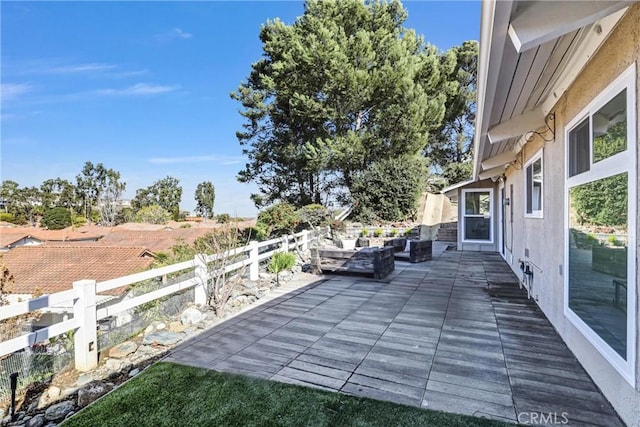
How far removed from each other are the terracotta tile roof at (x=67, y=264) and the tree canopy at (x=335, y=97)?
7794mm

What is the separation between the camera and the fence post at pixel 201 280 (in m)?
5.03

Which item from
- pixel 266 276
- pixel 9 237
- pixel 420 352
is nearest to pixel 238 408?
pixel 420 352

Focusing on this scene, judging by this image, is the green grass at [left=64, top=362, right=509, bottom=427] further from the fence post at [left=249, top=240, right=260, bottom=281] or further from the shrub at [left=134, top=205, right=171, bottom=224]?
the shrub at [left=134, top=205, right=171, bottom=224]

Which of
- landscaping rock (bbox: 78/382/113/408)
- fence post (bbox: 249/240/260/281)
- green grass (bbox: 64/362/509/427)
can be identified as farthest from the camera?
fence post (bbox: 249/240/260/281)

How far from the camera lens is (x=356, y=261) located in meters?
7.31

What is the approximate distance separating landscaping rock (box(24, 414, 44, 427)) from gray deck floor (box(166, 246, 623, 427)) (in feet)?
3.61

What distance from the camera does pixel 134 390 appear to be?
2.83 meters

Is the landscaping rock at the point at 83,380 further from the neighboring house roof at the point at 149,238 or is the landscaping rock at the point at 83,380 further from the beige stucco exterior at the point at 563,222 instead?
the neighboring house roof at the point at 149,238

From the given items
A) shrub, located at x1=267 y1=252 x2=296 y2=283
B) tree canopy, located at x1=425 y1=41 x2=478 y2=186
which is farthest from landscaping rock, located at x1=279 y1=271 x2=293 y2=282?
tree canopy, located at x1=425 y1=41 x2=478 y2=186

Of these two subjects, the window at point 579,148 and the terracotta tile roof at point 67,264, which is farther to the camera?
the terracotta tile roof at point 67,264

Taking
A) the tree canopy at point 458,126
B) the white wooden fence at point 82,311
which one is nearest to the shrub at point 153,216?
the tree canopy at point 458,126

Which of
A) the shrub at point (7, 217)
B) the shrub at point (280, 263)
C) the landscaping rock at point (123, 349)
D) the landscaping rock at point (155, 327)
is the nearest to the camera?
the landscaping rock at point (123, 349)

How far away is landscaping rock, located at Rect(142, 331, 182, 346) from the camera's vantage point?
3786 millimetres

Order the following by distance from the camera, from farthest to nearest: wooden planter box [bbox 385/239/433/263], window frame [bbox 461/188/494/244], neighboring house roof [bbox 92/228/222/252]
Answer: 1. neighboring house roof [bbox 92/228/222/252]
2. window frame [bbox 461/188/494/244]
3. wooden planter box [bbox 385/239/433/263]
